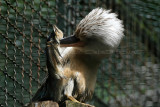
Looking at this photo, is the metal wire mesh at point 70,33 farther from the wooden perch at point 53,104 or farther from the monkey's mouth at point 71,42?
the wooden perch at point 53,104

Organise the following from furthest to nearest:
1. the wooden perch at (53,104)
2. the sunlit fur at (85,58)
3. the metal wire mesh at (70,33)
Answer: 1. the metal wire mesh at (70,33)
2. the sunlit fur at (85,58)
3. the wooden perch at (53,104)

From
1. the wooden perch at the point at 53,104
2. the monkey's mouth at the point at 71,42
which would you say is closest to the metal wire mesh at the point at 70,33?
the monkey's mouth at the point at 71,42

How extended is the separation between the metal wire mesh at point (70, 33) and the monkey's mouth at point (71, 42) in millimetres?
541

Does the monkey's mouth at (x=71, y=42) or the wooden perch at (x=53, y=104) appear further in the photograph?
the monkey's mouth at (x=71, y=42)

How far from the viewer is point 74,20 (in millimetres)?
2805

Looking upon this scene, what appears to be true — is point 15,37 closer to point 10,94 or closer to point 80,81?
point 10,94

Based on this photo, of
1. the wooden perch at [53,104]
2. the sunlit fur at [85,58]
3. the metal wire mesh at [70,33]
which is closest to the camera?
the wooden perch at [53,104]

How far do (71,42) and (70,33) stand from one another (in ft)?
3.16

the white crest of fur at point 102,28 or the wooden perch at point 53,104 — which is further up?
the white crest of fur at point 102,28

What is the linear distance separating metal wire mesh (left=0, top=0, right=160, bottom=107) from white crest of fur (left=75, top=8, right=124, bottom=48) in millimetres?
553

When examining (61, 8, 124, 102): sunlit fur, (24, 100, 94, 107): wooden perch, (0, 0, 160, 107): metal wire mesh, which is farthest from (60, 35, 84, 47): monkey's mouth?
(0, 0, 160, 107): metal wire mesh

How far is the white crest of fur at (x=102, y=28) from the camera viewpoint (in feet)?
5.92

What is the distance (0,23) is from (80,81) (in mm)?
747

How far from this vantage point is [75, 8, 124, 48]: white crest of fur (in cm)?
180
